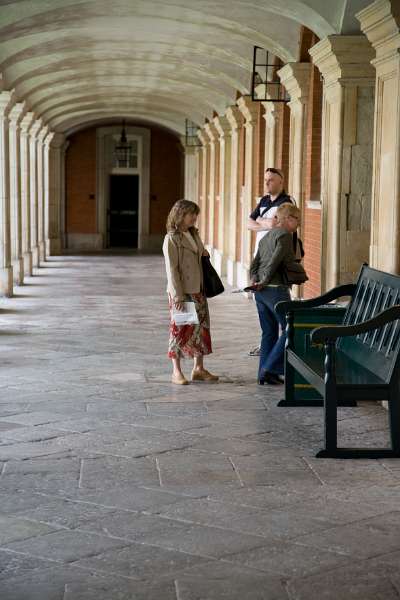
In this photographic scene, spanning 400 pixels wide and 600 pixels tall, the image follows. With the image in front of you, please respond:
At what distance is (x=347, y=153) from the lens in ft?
30.0

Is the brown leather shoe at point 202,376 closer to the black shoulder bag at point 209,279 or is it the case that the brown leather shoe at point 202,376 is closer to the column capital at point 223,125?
the black shoulder bag at point 209,279

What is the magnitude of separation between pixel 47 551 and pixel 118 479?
1.06 meters

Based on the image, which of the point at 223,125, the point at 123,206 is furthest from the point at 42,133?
the point at 123,206

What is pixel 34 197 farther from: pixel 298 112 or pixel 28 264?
pixel 298 112

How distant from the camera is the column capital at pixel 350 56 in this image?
880 cm

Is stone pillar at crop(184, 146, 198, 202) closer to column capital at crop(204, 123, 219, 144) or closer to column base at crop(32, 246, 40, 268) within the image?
column capital at crop(204, 123, 219, 144)

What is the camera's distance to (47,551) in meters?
3.96

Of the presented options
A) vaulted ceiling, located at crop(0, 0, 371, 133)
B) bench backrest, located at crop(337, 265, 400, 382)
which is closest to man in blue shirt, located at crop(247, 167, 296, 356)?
vaulted ceiling, located at crop(0, 0, 371, 133)

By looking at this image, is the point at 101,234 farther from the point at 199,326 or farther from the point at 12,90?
the point at 199,326

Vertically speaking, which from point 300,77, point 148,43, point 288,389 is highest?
point 148,43

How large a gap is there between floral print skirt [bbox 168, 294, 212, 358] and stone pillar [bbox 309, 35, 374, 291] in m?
1.94

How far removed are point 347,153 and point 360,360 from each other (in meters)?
3.37

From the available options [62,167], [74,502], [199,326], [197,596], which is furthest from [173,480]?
[62,167]

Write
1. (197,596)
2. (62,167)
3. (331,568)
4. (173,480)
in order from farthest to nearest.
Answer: (62,167) → (173,480) → (331,568) → (197,596)
